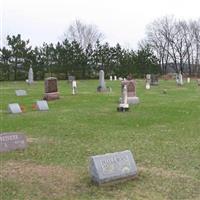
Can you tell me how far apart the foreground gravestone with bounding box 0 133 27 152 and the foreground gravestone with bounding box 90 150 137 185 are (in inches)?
106

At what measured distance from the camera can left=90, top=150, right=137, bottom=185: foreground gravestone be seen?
6.46 meters

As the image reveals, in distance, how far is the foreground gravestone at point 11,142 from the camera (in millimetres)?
8641

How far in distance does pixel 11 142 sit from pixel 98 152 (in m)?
1.73

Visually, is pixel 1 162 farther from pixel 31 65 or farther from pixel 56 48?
pixel 56 48

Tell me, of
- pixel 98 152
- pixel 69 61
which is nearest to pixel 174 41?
pixel 69 61

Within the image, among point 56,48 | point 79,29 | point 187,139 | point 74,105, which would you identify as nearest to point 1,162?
point 187,139

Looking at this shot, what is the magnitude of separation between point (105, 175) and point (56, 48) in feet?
173

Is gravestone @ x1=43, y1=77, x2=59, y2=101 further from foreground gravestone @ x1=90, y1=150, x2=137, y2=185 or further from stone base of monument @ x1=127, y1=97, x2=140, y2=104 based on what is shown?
foreground gravestone @ x1=90, y1=150, x2=137, y2=185

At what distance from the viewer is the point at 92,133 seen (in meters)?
11.1

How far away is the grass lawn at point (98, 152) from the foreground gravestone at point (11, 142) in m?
0.23

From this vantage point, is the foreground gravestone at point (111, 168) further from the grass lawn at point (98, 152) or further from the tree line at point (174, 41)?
the tree line at point (174, 41)

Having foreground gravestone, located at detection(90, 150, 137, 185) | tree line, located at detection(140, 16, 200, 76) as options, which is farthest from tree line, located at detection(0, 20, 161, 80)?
foreground gravestone, located at detection(90, 150, 137, 185)

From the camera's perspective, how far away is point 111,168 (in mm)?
6570

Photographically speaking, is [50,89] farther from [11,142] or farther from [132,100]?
[11,142]
